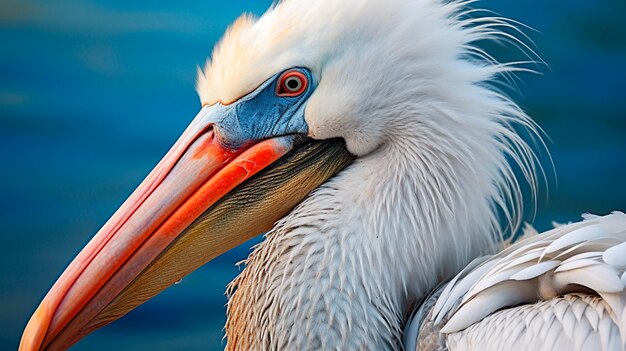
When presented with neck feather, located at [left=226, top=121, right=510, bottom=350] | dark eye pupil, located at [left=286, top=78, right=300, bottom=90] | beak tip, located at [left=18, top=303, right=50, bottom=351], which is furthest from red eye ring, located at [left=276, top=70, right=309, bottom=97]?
beak tip, located at [left=18, top=303, right=50, bottom=351]

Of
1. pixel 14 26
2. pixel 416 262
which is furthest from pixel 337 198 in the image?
pixel 14 26

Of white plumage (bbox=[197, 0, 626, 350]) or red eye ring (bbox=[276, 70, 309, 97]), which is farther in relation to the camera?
red eye ring (bbox=[276, 70, 309, 97])

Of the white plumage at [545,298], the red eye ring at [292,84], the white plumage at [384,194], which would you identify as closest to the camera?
the white plumage at [545,298]

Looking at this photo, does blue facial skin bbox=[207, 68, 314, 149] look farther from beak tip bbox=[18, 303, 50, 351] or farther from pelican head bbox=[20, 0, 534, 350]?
beak tip bbox=[18, 303, 50, 351]

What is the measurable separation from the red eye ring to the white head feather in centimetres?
2

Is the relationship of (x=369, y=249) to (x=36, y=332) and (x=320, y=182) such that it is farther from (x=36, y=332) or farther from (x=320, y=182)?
(x=36, y=332)

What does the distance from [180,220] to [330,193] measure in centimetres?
26

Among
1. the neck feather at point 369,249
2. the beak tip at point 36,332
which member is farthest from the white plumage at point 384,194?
the beak tip at point 36,332

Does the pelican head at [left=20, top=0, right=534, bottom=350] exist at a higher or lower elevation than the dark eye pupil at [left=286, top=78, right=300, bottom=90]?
lower

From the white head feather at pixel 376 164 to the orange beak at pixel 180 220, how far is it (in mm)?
54

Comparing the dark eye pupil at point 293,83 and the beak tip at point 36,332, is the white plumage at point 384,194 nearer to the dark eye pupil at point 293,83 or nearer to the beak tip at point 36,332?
the dark eye pupil at point 293,83

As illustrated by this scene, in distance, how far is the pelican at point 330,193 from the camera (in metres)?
1.25

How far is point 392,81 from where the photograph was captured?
1.35 meters

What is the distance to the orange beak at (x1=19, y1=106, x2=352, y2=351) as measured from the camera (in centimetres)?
132
